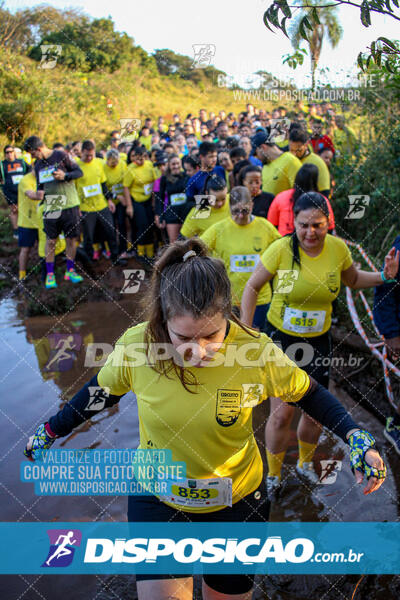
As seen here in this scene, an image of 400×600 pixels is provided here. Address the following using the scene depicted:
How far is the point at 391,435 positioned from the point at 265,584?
5.88 ft

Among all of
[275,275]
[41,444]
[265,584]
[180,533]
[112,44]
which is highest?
[112,44]

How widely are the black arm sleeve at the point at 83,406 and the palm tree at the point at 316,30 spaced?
1.61 m

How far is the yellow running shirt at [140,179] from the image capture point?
29.8 ft

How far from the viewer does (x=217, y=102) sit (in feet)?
93.4

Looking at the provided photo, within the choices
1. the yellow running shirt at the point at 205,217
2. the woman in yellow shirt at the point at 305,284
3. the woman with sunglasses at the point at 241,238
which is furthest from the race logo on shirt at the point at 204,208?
the woman in yellow shirt at the point at 305,284

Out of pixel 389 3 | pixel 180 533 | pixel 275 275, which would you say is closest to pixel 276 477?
pixel 275 275

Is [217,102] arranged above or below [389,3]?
above

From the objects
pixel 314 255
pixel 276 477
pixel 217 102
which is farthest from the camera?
pixel 217 102

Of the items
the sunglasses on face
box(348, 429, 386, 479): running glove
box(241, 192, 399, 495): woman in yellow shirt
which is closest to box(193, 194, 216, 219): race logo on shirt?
the sunglasses on face

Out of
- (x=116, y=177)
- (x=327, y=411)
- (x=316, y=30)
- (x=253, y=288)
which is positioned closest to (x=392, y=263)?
(x=253, y=288)

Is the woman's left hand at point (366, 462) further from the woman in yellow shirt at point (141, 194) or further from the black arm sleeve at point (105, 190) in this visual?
the black arm sleeve at point (105, 190)

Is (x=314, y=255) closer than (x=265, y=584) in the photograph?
No

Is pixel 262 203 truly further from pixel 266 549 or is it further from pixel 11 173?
pixel 11 173

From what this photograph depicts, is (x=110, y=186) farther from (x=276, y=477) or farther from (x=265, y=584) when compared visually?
(x=265, y=584)
